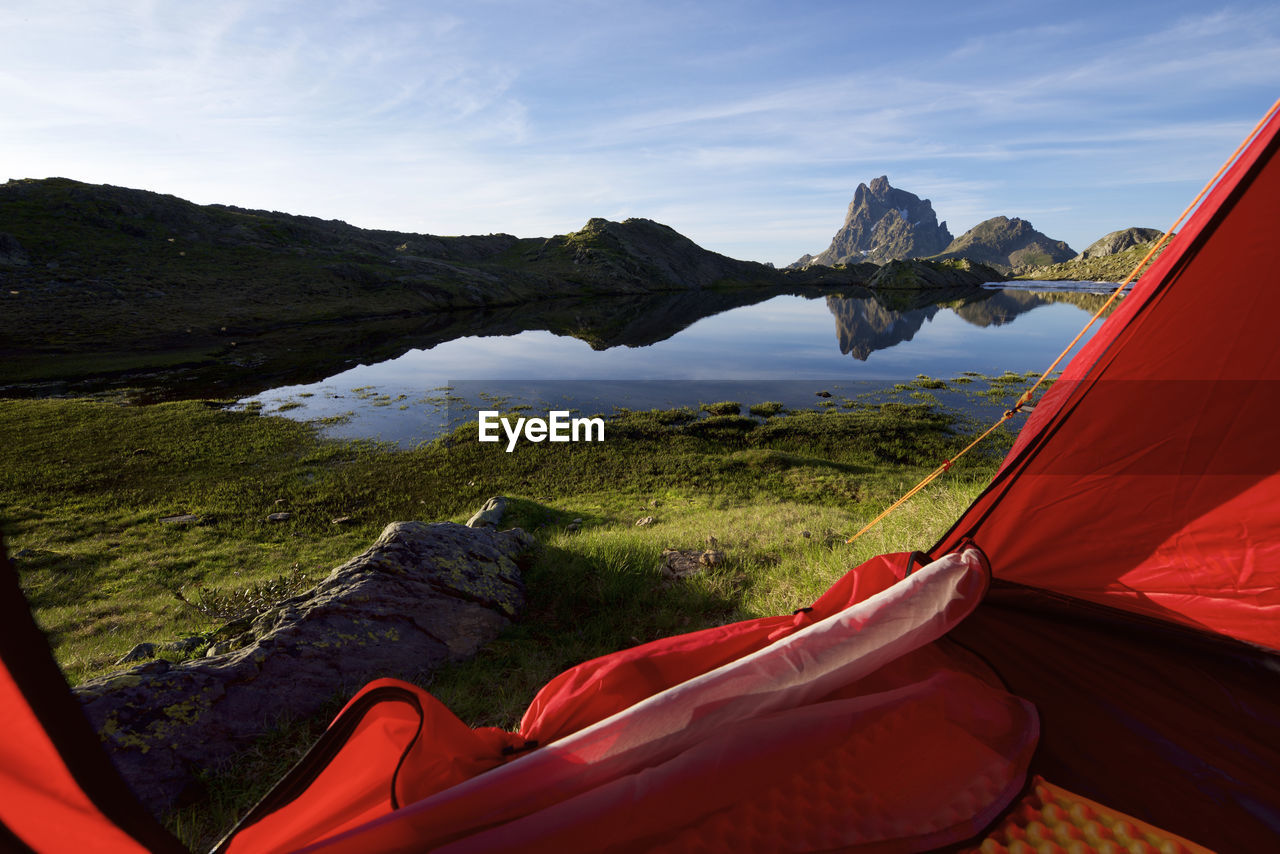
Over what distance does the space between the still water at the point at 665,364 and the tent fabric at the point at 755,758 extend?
1756cm

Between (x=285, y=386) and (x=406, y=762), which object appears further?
(x=285, y=386)

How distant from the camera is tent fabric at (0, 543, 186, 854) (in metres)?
1.53

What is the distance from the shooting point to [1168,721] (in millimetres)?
3102

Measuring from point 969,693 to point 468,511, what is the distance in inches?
428

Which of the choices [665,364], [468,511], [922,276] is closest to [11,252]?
[665,364]

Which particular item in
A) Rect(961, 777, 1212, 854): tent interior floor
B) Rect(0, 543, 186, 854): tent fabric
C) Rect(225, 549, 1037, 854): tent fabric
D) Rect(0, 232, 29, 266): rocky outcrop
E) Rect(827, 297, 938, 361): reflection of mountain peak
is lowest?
Rect(961, 777, 1212, 854): tent interior floor

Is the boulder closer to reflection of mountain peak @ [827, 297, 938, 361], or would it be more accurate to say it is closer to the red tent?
the red tent

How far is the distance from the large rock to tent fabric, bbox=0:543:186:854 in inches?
76.5

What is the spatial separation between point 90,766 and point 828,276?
151 meters

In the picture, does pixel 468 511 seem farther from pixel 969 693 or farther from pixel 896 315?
pixel 896 315

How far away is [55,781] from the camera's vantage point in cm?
156

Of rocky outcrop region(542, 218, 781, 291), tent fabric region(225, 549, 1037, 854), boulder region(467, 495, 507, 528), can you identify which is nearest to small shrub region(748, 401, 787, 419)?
boulder region(467, 495, 507, 528)

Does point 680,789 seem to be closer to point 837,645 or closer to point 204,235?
point 837,645

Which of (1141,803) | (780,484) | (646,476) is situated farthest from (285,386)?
(1141,803)
